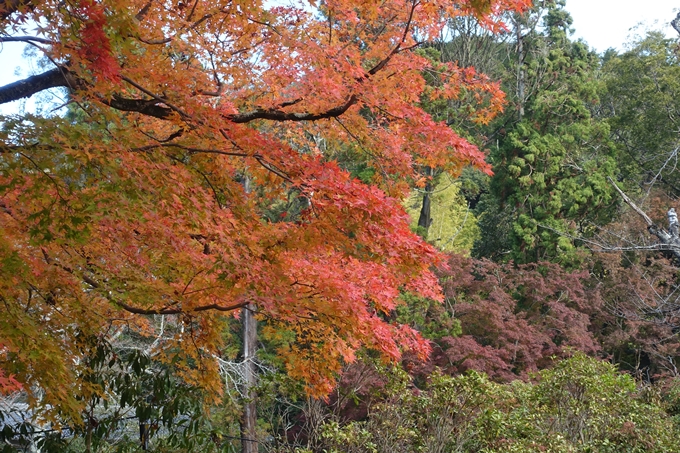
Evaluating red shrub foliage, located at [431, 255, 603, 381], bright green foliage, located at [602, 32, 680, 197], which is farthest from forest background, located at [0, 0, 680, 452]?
bright green foliage, located at [602, 32, 680, 197]

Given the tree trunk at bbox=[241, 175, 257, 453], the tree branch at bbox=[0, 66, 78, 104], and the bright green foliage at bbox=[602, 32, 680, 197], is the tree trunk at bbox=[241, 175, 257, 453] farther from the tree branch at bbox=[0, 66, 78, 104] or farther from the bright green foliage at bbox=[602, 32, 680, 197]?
the bright green foliage at bbox=[602, 32, 680, 197]

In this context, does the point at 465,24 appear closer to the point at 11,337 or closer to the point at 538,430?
the point at 538,430

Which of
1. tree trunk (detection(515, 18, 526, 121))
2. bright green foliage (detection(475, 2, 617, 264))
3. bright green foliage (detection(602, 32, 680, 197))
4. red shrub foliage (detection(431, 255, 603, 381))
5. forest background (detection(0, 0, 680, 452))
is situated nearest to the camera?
forest background (detection(0, 0, 680, 452))

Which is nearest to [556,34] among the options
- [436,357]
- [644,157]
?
[644,157]

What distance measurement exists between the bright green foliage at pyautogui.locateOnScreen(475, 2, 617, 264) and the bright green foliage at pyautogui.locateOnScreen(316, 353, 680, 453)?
953 cm

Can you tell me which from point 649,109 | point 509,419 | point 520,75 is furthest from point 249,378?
point 649,109

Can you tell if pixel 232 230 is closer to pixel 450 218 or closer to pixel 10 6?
pixel 10 6

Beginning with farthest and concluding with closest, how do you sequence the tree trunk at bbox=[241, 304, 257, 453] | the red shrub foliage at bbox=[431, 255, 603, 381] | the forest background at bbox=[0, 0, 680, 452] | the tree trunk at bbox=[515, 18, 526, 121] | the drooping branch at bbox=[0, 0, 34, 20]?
1. the tree trunk at bbox=[515, 18, 526, 121]
2. the red shrub foliage at bbox=[431, 255, 603, 381]
3. the tree trunk at bbox=[241, 304, 257, 453]
4. the forest background at bbox=[0, 0, 680, 452]
5. the drooping branch at bbox=[0, 0, 34, 20]

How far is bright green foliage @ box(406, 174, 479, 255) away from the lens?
17.7 m

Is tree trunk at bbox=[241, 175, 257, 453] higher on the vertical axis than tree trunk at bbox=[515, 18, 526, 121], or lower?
lower

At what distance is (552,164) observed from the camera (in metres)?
16.8

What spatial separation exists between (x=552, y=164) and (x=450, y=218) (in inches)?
119

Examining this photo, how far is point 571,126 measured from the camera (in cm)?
1698

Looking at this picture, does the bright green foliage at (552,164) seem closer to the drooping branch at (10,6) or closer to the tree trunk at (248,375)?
the tree trunk at (248,375)
